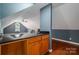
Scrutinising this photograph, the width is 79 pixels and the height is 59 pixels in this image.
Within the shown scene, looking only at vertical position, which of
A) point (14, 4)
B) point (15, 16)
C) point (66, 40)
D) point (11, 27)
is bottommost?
point (66, 40)

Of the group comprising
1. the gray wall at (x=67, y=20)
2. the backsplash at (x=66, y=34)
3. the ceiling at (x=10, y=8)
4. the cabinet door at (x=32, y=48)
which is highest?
the ceiling at (x=10, y=8)

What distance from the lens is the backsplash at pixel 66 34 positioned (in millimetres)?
2189

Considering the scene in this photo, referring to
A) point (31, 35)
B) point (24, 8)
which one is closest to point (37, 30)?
point (31, 35)

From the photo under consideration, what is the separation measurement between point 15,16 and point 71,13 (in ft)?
2.39

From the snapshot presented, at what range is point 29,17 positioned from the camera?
219cm

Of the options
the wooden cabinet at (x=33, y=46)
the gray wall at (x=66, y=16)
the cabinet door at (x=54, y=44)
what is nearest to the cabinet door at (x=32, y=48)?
the wooden cabinet at (x=33, y=46)

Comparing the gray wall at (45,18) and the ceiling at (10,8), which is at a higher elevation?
the ceiling at (10,8)

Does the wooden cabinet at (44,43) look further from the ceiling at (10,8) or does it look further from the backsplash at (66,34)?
the ceiling at (10,8)

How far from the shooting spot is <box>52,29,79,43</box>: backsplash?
219cm

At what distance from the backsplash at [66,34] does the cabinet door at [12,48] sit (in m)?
0.49

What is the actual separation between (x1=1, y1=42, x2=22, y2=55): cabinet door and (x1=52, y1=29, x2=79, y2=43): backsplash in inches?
19.3

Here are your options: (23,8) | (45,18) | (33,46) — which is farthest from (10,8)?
(33,46)
